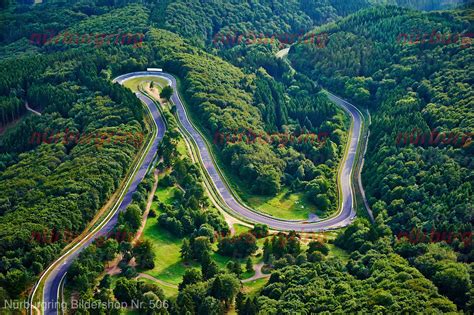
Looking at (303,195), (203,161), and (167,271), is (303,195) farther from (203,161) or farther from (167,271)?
(167,271)

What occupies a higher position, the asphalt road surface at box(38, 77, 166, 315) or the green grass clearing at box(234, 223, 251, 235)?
the asphalt road surface at box(38, 77, 166, 315)

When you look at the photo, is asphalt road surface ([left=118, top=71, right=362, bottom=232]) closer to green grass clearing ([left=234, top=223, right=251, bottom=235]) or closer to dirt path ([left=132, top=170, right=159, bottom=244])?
green grass clearing ([left=234, top=223, right=251, bottom=235])

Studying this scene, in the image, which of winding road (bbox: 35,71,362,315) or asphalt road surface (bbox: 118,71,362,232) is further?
asphalt road surface (bbox: 118,71,362,232)

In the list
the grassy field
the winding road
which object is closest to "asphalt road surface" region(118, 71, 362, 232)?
the winding road

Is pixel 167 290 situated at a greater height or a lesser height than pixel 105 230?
greater

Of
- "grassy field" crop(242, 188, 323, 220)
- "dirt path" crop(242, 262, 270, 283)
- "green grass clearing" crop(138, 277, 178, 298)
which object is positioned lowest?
"grassy field" crop(242, 188, 323, 220)

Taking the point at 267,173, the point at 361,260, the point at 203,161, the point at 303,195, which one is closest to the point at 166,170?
the point at 203,161

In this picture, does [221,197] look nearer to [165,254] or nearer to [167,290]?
[165,254]

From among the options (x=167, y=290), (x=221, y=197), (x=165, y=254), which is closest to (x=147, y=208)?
(x=165, y=254)
